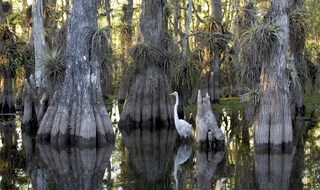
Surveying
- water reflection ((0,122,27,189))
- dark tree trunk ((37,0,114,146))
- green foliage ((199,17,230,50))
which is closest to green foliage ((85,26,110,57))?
dark tree trunk ((37,0,114,146))

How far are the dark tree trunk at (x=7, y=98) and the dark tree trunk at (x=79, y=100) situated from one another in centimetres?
909

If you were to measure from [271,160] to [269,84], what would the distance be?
7.25 feet

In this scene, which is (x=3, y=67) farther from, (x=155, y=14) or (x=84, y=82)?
(x=84, y=82)

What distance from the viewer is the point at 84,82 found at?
17.6 m

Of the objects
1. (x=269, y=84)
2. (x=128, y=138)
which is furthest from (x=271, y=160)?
(x=128, y=138)

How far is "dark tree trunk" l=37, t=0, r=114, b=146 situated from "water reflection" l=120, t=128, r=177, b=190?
1.15 m

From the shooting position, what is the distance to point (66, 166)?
14398 millimetres

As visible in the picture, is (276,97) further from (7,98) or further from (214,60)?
(7,98)

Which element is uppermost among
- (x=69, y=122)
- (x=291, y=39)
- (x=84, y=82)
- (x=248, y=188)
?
(x=291, y=39)

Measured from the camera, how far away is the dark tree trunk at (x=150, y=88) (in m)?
21.2

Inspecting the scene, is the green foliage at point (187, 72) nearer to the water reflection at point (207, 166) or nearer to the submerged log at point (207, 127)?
the submerged log at point (207, 127)

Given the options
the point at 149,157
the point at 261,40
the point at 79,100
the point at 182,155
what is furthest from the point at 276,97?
the point at 79,100

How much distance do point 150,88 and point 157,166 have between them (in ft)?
23.0

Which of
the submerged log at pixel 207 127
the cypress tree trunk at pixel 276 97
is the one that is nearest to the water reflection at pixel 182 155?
the submerged log at pixel 207 127
